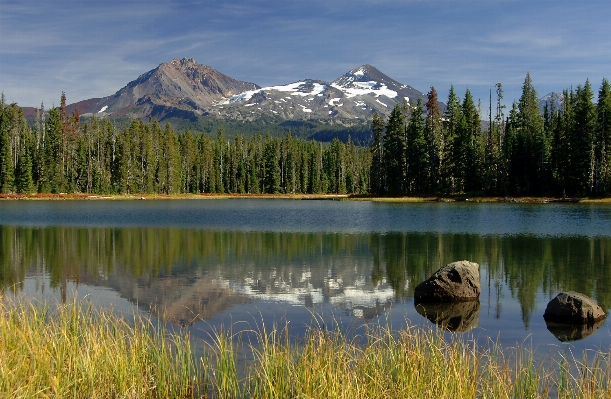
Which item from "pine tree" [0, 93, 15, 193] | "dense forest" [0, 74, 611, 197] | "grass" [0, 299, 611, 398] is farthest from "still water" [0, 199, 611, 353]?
"pine tree" [0, 93, 15, 193]

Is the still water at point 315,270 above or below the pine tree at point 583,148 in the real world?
below

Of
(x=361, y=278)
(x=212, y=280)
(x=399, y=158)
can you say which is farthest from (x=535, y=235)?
(x=399, y=158)

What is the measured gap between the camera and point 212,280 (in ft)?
66.0

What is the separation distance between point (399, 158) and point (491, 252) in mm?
62061

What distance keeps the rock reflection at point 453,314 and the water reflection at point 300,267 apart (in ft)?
0.26

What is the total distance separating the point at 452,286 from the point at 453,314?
1.63 m

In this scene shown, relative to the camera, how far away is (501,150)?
88.4m

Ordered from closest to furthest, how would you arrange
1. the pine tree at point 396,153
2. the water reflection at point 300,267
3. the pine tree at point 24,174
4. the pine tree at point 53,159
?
1. the water reflection at point 300,267
2. the pine tree at point 396,153
3. the pine tree at point 24,174
4. the pine tree at point 53,159

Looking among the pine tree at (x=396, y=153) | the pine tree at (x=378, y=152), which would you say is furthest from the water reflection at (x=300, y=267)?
the pine tree at (x=378, y=152)

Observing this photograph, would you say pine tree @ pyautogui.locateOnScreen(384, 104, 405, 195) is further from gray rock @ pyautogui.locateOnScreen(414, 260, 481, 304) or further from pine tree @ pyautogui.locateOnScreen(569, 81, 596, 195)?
gray rock @ pyautogui.locateOnScreen(414, 260, 481, 304)

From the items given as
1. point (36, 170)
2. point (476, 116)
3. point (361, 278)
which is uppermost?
point (476, 116)

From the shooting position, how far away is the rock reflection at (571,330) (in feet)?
41.9

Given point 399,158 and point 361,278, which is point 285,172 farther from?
point 361,278

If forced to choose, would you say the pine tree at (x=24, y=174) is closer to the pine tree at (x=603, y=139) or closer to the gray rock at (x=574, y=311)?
the pine tree at (x=603, y=139)
